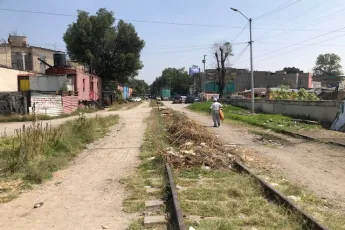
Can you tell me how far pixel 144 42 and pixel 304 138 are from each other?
42.5 metres

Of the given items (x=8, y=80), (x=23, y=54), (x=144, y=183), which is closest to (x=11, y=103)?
(x=8, y=80)

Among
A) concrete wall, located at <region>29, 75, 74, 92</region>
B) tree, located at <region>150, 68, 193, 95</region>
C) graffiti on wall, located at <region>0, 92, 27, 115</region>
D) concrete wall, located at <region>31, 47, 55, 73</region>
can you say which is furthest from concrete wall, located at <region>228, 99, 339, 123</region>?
tree, located at <region>150, 68, 193, 95</region>

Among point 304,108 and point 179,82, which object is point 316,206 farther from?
point 179,82

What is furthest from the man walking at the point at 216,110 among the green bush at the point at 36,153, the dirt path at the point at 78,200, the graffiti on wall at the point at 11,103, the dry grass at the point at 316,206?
the graffiti on wall at the point at 11,103

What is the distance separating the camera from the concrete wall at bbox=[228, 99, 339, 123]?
2150 centimetres

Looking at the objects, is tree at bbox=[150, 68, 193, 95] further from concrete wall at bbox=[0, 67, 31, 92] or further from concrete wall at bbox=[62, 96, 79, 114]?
concrete wall at bbox=[62, 96, 79, 114]

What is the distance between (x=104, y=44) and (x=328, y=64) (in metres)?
108

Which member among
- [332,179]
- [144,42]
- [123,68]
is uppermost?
[144,42]

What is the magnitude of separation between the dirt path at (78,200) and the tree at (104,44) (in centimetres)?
4372

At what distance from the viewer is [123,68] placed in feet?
179

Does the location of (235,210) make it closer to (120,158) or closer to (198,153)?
(198,153)

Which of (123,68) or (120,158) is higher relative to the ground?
(123,68)

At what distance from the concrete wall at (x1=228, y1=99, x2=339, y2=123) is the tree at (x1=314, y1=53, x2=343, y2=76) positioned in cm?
11107

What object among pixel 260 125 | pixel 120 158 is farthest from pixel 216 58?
pixel 120 158
